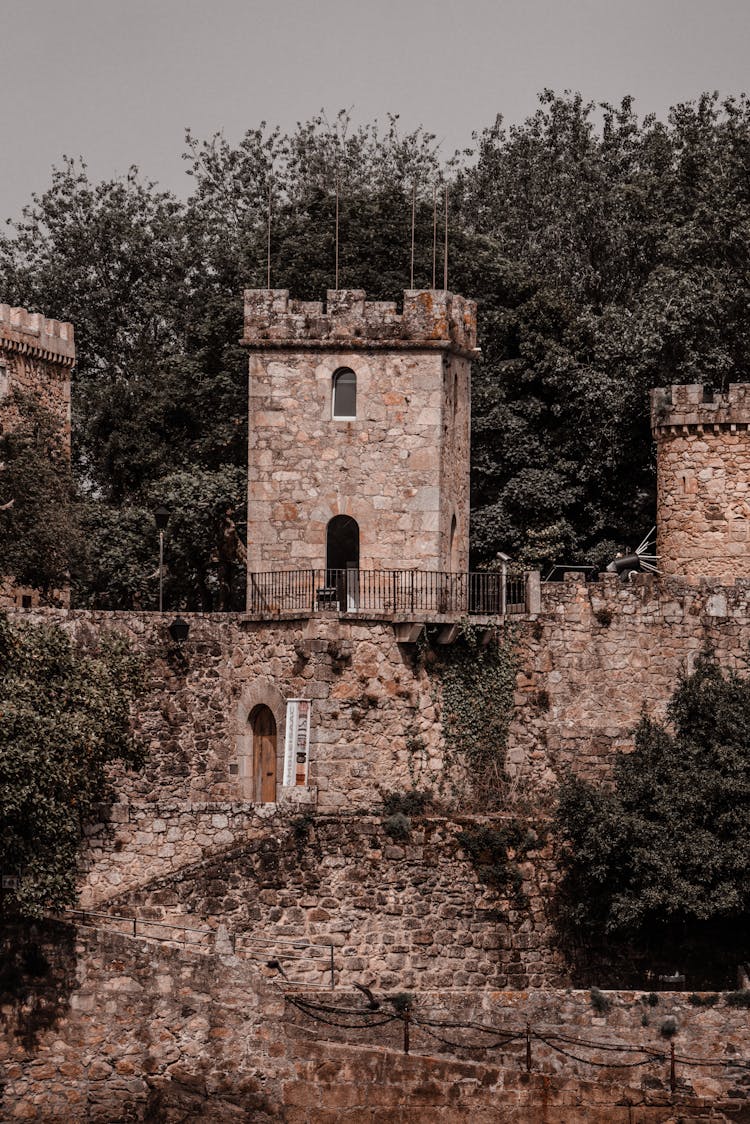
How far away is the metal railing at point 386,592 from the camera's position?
39406mm

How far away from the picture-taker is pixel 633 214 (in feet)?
192

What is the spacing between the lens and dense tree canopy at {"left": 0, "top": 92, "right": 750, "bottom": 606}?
48312mm

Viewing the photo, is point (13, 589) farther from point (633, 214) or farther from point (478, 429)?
point (633, 214)

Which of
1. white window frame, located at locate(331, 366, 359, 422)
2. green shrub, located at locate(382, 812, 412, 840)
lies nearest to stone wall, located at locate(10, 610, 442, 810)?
green shrub, located at locate(382, 812, 412, 840)

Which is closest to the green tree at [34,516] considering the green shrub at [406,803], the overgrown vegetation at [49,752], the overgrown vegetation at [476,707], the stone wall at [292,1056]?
the overgrown vegetation at [49,752]

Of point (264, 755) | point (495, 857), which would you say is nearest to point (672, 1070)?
point (495, 857)

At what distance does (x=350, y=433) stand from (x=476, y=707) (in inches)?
216

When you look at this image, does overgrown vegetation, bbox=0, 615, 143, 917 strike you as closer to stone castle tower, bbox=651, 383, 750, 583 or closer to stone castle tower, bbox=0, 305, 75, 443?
stone castle tower, bbox=651, 383, 750, 583

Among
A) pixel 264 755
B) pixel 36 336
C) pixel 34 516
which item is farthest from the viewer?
pixel 36 336

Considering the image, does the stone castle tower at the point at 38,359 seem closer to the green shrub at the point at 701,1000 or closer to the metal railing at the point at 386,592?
the metal railing at the point at 386,592

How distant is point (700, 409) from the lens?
42.7 m

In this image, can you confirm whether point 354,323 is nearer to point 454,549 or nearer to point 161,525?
point 454,549

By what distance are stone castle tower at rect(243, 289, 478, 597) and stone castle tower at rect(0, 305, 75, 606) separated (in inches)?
307

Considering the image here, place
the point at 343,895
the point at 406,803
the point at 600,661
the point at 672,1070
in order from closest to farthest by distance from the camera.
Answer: the point at 672,1070
the point at 343,895
the point at 406,803
the point at 600,661
